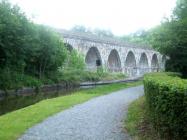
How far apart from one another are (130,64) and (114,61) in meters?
6.96

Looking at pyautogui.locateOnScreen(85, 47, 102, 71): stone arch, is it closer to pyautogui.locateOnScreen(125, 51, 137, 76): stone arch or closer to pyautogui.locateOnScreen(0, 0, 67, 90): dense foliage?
pyautogui.locateOnScreen(125, 51, 137, 76): stone arch

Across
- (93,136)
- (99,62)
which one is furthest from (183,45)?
(99,62)

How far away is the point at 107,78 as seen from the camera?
5131 centimetres

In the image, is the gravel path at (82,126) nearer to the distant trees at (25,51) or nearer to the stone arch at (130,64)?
the distant trees at (25,51)

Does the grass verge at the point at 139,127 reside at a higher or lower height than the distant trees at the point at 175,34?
lower

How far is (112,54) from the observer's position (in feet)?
217

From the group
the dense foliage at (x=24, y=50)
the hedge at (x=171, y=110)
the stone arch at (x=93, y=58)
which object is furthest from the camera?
the stone arch at (x=93, y=58)

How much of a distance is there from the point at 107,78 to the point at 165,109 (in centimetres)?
4213

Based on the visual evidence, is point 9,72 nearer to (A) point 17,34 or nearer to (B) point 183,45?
(A) point 17,34

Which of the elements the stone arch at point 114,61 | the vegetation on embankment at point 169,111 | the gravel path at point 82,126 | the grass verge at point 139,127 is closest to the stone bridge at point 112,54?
the stone arch at point 114,61

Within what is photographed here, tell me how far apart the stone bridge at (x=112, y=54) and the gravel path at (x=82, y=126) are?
29.6 meters

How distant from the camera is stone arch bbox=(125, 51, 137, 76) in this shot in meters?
71.7

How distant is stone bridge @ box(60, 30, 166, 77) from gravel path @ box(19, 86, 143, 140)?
29.6 m

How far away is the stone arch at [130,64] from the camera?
71.7 meters
